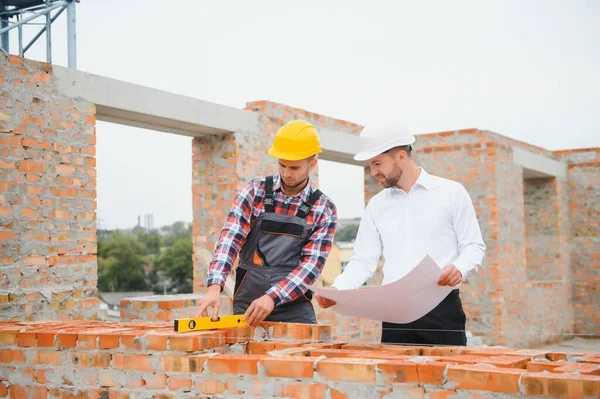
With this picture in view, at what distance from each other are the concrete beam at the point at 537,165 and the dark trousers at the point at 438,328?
9.32 metres

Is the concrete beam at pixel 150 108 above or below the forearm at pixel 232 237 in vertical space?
above

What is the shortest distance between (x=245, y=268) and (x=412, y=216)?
0.84 metres

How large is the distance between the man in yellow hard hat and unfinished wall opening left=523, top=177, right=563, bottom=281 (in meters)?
10.9

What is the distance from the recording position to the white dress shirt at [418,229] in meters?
2.96

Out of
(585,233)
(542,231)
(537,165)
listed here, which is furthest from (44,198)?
(585,233)

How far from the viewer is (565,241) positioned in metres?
13.5

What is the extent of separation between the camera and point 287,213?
335 cm

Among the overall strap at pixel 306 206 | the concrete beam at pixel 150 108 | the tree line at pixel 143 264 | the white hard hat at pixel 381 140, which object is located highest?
the concrete beam at pixel 150 108

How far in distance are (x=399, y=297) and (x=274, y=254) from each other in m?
0.87

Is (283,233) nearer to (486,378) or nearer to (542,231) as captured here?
(486,378)

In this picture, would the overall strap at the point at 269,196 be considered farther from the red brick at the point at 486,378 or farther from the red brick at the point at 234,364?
the red brick at the point at 486,378

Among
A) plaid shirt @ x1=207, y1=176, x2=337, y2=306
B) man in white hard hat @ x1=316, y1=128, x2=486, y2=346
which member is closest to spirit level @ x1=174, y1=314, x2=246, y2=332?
plaid shirt @ x1=207, y1=176, x2=337, y2=306

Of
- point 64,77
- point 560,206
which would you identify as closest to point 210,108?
point 64,77

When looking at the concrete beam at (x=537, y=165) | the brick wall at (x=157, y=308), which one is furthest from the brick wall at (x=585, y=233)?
the brick wall at (x=157, y=308)
